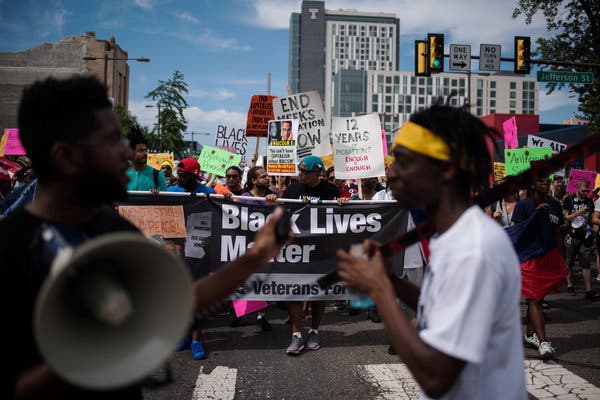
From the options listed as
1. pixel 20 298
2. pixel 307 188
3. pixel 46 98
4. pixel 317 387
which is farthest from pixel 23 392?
pixel 307 188

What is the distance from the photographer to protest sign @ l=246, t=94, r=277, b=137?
12281mm

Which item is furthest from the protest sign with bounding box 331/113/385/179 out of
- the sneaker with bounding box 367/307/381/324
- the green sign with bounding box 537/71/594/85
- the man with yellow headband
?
the green sign with bounding box 537/71/594/85

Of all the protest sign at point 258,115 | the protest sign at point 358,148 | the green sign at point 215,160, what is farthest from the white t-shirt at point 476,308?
the protest sign at point 258,115

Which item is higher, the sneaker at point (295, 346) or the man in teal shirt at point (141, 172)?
the man in teal shirt at point (141, 172)

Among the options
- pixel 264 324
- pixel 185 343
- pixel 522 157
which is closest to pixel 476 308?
pixel 185 343

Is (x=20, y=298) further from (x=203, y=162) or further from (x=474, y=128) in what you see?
(x=203, y=162)

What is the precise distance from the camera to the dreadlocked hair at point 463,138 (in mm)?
1779

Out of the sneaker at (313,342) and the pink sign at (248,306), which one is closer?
the sneaker at (313,342)

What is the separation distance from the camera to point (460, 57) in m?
16.7

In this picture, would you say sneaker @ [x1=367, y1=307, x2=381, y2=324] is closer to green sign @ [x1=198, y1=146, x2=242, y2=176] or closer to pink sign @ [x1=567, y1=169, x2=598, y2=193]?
green sign @ [x1=198, y1=146, x2=242, y2=176]

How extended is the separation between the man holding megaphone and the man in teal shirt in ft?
17.3

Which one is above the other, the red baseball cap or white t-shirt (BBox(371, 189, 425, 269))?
the red baseball cap

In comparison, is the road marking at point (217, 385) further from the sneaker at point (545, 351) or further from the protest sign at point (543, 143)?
the protest sign at point (543, 143)

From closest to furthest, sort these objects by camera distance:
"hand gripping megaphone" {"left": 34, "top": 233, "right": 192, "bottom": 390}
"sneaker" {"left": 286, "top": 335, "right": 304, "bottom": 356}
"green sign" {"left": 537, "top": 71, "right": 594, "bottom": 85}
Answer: "hand gripping megaphone" {"left": 34, "top": 233, "right": 192, "bottom": 390}
"sneaker" {"left": 286, "top": 335, "right": 304, "bottom": 356}
"green sign" {"left": 537, "top": 71, "right": 594, "bottom": 85}
